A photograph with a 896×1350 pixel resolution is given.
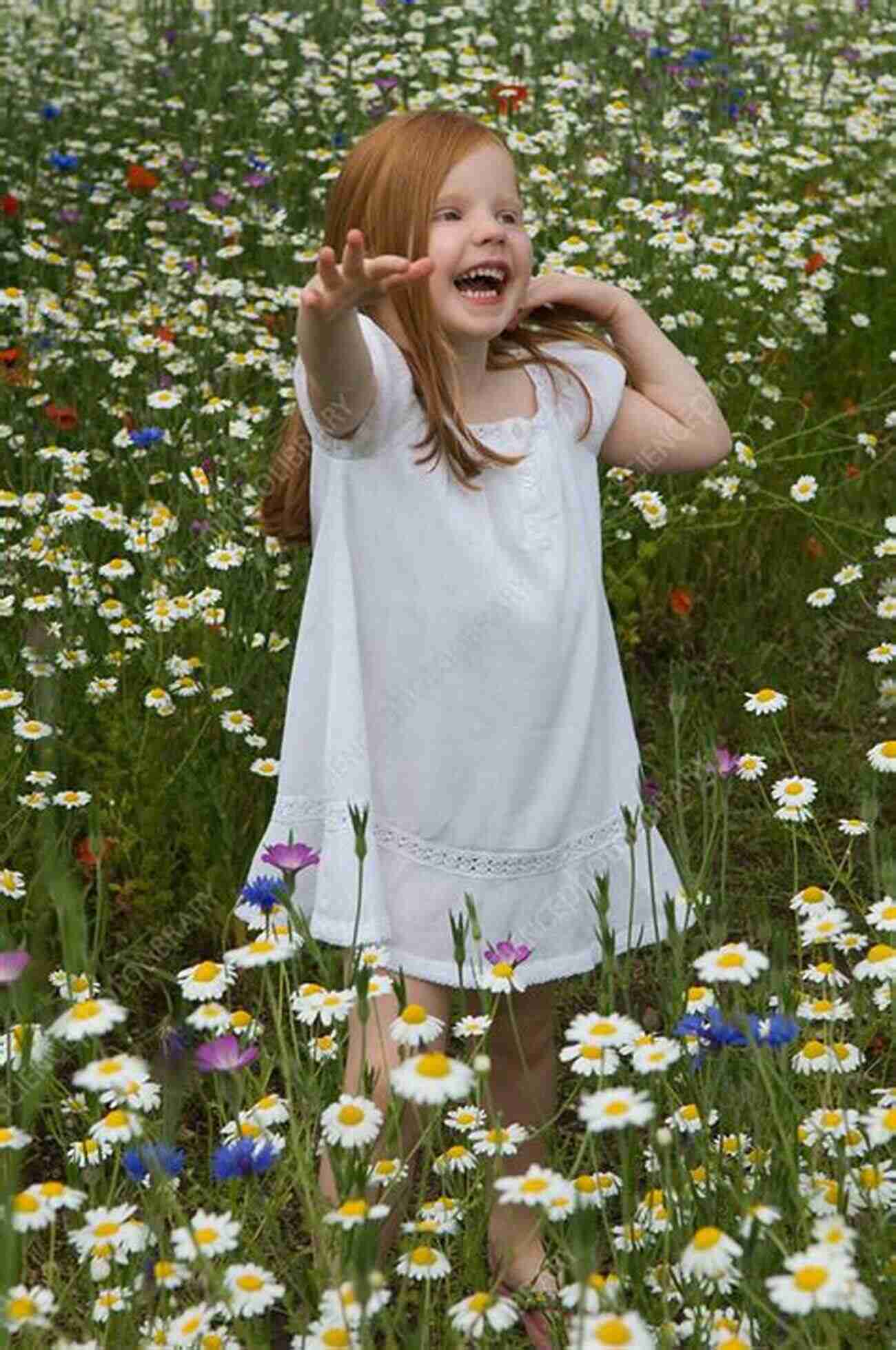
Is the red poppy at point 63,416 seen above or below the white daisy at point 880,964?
below

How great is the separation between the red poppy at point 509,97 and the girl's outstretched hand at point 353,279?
268 centimetres

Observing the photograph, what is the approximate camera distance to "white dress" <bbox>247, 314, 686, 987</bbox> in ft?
7.65

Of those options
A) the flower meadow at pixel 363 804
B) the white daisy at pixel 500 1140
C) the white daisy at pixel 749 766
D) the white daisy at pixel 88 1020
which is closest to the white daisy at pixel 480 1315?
the flower meadow at pixel 363 804

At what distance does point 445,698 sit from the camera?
2.35m

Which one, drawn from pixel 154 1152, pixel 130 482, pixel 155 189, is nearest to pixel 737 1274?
pixel 154 1152

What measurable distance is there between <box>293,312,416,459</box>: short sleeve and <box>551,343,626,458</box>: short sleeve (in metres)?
0.25

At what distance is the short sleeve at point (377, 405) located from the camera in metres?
2.28

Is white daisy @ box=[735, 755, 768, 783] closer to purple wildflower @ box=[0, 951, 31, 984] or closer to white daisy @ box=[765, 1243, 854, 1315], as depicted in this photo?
purple wildflower @ box=[0, 951, 31, 984]

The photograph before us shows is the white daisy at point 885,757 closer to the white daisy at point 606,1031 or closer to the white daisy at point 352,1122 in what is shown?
the white daisy at point 606,1031

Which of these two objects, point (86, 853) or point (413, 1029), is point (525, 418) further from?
point (86, 853)

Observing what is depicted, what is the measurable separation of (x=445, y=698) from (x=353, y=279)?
50cm

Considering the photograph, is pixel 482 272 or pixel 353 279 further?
pixel 482 272

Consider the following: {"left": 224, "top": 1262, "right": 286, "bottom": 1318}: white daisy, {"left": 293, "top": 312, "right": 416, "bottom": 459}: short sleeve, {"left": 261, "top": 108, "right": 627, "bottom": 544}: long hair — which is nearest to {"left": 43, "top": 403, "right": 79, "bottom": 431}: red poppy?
{"left": 261, "top": 108, "right": 627, "bottom": 544}: long hair

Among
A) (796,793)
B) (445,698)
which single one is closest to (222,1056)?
(445,698)
